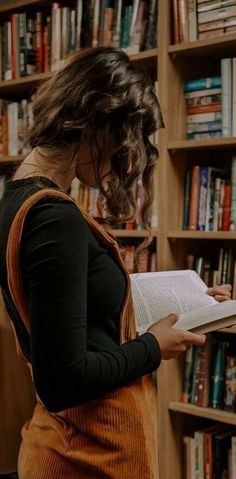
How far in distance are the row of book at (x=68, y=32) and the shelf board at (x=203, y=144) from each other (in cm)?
34

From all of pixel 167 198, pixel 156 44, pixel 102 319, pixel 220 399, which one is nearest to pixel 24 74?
pixel 156 44

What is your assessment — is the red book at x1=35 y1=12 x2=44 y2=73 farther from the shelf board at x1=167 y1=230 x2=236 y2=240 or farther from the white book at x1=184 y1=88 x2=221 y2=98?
the shelf board at x1=167 y1=230 x2=236 y2=240

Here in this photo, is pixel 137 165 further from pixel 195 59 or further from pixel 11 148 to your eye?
pixel 11 148

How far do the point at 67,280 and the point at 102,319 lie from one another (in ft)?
0.44

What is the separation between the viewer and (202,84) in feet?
6.09

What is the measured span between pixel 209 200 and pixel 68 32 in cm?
79

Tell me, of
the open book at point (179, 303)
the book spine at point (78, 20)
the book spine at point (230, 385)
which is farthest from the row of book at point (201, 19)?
the book spine at point (230, 385)

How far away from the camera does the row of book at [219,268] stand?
1.83 metres

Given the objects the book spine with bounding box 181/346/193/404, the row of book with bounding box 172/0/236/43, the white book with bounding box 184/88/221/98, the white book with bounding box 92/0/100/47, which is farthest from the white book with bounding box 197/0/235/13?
the book spine with bounding box 181/346/193/404

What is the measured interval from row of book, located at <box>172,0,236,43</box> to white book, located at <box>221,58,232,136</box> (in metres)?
0.10

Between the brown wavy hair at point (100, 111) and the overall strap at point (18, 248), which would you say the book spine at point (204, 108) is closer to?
the brown wavy hair at point (100, 111)

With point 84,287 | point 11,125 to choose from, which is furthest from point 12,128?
point 84,287

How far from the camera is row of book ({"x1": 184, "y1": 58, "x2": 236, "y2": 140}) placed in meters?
1.78

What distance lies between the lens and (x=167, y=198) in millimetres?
1833
